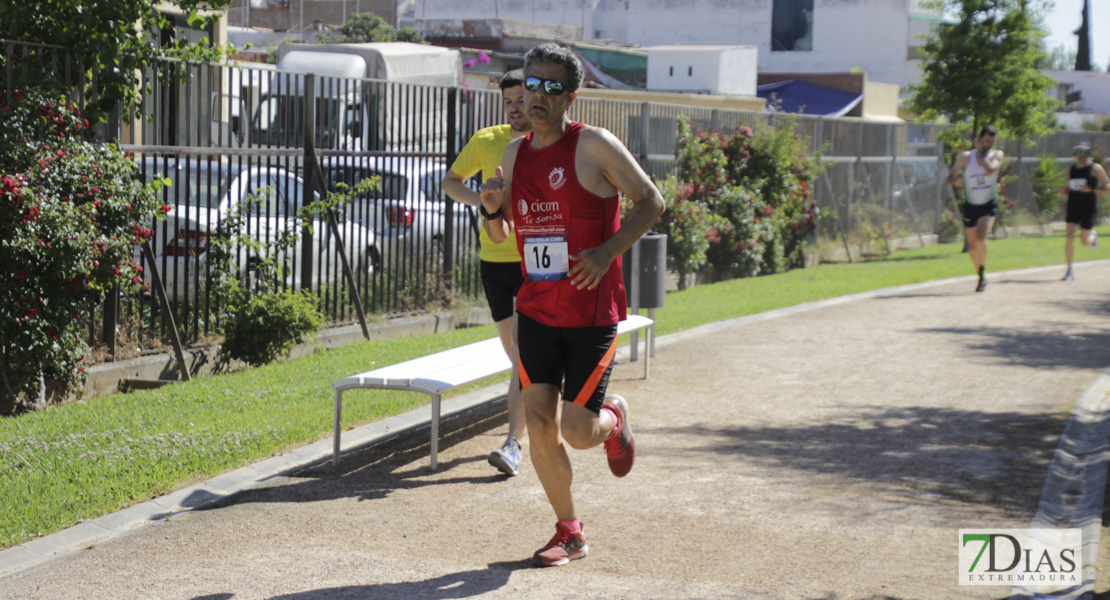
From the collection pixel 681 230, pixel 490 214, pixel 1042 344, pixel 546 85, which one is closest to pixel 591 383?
pixel 490 214

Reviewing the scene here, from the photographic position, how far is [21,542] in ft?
16.4

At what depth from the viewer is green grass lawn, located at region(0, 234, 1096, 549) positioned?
556 centimetres

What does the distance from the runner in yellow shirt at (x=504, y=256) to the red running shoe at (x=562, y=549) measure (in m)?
1.37

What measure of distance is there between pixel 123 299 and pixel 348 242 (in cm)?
265

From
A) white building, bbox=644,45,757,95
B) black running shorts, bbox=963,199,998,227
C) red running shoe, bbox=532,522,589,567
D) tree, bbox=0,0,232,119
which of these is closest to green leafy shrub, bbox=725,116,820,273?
black running shorts, bbox=963,199,998,227

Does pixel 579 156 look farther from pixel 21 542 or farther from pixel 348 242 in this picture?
pixel 348 242

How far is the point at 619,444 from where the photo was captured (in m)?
5.15

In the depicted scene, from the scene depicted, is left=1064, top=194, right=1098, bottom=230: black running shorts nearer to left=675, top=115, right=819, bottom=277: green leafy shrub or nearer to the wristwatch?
left=675, top=115, right=819, bottom=277: green leafy shrub

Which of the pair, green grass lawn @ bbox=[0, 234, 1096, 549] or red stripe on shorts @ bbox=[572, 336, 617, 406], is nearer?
red stripe on shorts @ bbox=[572, 336, 617, 406]

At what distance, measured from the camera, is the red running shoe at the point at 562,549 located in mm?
4797

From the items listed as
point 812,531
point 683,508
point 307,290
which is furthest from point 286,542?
point 307,290

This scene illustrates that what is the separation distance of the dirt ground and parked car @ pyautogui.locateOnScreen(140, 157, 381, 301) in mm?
2937

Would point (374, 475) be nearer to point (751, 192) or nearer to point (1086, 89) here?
point (751, 192)

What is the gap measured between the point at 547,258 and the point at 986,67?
19420 mm
